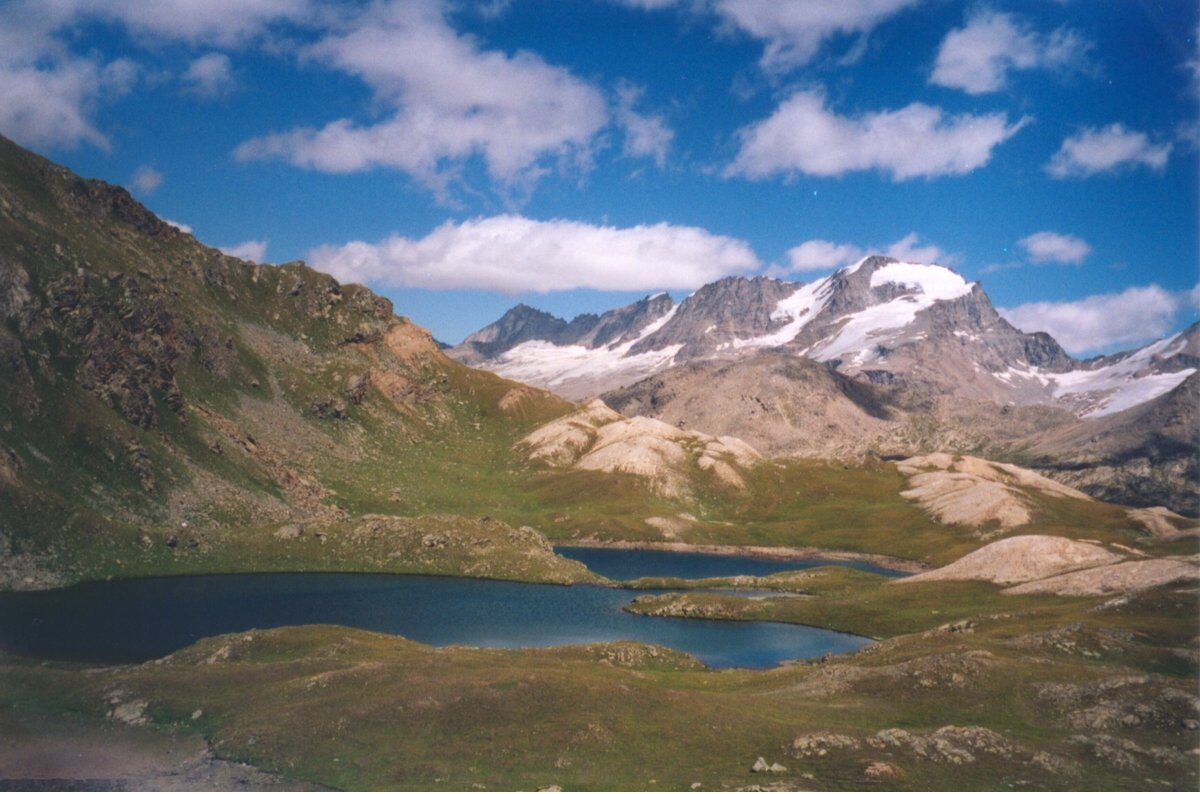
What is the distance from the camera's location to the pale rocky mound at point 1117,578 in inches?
4385

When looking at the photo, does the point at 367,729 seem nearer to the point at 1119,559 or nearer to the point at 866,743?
the point at 866,743

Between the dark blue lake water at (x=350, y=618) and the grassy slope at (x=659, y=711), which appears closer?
the grassy slope at (x=659, y=711)

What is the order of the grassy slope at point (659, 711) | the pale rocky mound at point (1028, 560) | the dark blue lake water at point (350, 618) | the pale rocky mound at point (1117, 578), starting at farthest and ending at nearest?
the pale rocky mound at point (1028, 560)
the pale rocky mound at point (1117, 578)
the dark blue lake water at point (350, 618)
the grassy slope at point (659, 711)

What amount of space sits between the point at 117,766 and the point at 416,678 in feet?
73.4

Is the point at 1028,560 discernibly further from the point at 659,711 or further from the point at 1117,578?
the point at 659,711

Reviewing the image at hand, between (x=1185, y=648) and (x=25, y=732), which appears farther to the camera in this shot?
(x=1185, y=648)

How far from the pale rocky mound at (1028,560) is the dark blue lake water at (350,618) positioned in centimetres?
3150

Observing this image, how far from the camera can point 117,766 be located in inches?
2144

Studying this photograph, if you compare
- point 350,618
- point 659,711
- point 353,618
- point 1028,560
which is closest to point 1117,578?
→ point 1028,560

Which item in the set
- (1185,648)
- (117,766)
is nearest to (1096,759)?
(1185,648)

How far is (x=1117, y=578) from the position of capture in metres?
120

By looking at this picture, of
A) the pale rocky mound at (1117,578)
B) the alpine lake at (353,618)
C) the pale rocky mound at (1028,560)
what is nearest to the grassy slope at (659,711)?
the alpine lake at (353,618)

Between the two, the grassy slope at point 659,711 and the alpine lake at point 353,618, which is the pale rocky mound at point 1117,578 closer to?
the grassy slope at point 659,711

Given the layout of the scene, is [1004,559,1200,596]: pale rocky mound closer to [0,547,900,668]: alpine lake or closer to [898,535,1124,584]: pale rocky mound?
[898,535,1124,584]: pale rocky mound
